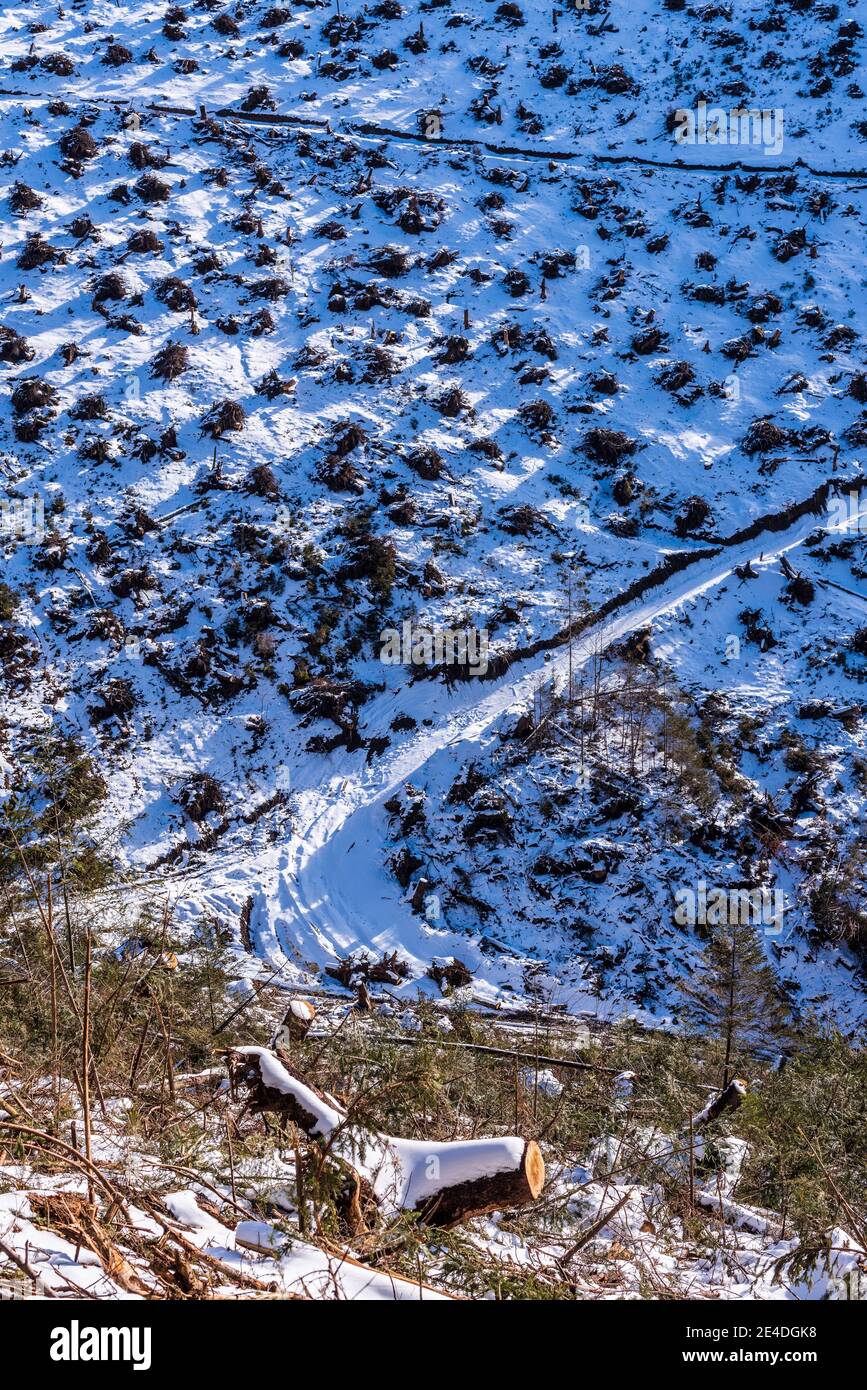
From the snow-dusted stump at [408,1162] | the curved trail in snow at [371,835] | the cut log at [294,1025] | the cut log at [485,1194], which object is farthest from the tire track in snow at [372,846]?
the cut log at [485,1194]

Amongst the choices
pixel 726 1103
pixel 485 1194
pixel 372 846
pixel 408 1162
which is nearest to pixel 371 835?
pixel 372 846

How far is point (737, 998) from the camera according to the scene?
30.0 ft

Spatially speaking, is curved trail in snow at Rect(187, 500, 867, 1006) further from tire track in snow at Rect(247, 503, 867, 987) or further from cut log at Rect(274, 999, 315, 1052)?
cut log at Rect(274, 999, 315, 1052)

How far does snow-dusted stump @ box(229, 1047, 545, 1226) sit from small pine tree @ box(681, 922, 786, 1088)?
5222 millimetres

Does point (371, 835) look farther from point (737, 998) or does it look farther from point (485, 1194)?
point (485, 1194)

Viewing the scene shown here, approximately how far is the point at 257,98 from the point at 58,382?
12.6 metres

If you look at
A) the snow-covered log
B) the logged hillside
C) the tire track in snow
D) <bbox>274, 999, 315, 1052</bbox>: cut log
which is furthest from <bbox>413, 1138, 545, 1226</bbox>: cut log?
the tire track in snow

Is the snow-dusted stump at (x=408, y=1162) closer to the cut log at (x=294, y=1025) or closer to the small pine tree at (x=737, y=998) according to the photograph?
the cut log at (x=294, y=1025)

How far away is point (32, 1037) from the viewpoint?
188 inches

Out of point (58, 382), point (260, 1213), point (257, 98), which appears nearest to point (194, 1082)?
point (260, 1213)

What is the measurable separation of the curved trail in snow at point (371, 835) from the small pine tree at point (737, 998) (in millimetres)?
3341

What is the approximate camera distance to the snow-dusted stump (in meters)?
2.66
